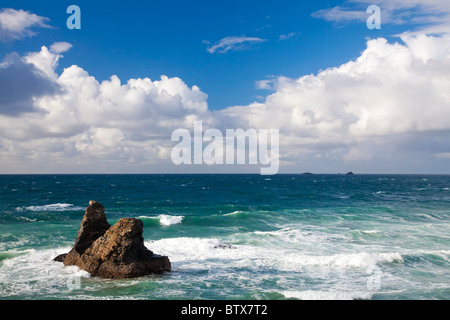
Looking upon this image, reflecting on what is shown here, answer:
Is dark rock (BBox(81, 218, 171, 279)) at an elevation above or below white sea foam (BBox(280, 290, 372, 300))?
above

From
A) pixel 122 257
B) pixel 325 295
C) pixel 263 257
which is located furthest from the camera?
pixel 263 257

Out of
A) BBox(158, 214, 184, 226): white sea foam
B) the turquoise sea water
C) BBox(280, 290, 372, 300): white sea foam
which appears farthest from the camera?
BBox(158, 214, 184, 226): white sea foam

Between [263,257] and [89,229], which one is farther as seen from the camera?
[263,257]

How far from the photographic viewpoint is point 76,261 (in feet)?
56.9

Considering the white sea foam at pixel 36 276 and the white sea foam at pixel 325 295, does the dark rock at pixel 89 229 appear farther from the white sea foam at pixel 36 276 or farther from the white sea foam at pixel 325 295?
the white sea foam at pixel 325 295

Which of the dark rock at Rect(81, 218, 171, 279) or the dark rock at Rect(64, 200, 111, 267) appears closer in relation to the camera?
the dark rock at Rect(81, 218, 171, 279)

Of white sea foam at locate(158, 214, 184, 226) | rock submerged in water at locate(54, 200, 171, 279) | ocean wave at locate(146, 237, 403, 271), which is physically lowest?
white sea foam at locate(158, 214, 184, 226)

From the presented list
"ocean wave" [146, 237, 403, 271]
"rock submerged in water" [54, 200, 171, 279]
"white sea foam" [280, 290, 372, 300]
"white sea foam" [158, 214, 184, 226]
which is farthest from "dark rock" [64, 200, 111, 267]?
"white sea foam" [158, 214, 184, 226]

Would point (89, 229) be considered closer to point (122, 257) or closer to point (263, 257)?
point (122, 257)

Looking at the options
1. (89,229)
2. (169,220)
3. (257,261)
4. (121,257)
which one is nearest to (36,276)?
(89,229)

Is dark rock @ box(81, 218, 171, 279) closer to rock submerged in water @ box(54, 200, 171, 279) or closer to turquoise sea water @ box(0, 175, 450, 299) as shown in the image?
rock submerged in water @ box(54, 200, 171, 279)

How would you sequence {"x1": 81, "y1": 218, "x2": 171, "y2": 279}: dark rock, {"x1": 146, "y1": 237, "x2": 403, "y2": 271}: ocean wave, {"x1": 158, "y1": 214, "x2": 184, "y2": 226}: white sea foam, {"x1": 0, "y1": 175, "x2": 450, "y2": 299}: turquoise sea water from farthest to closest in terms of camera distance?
{"x1": 158, "y1": 214, "x2": 184, "y2": 226}: white sea foam < {"x1": 146, "y1": 237, "x2": 403, "y2": 271}: ocean wave < {"x1": 81, "y1": 218, "x2": 171, "y2": 279}: dark rock < {"x1": 0, "y1": 175, "x2": 450, "y2": 299}: turquoise sea water
